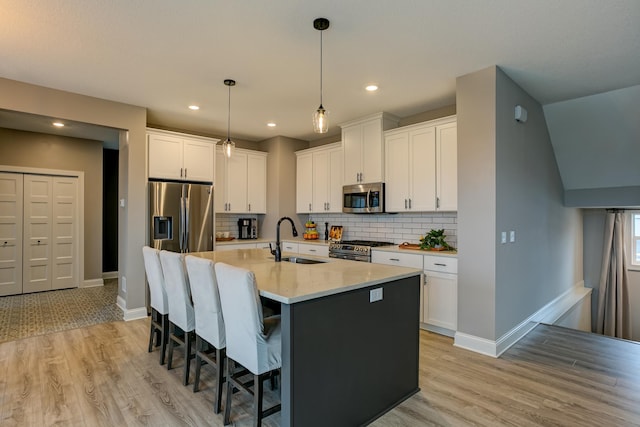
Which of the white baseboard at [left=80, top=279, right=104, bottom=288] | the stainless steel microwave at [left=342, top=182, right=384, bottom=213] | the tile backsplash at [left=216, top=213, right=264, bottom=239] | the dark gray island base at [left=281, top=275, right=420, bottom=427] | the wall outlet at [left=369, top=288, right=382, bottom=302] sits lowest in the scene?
the white baseboard at [left=80, top=279, right=104, bottom=288]

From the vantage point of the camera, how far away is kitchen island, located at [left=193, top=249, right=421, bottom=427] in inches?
71.5

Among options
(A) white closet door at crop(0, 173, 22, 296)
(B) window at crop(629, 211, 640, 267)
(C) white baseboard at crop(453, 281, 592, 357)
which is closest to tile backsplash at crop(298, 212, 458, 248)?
(C) white baseboard at crop(453, 281, 592, 357)

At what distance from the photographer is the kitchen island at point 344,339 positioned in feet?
5.96

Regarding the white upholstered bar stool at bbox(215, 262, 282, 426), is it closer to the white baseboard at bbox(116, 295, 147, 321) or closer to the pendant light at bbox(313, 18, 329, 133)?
the pendant light at bbox(313, 18, 329, 133)

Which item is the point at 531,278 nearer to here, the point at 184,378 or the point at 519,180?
the point at 519,180

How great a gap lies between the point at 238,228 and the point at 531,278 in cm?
440

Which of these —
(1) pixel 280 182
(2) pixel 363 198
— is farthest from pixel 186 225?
(2) pixel 363 198

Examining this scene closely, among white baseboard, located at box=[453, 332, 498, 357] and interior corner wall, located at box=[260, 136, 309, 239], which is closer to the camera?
white baseboard, located at box=[453, 332, 498, 357]

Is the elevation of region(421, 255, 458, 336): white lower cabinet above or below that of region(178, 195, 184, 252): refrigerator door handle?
below

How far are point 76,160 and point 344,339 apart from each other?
608cm

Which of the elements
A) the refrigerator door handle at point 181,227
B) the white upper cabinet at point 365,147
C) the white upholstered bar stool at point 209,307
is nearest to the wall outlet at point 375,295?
the white upholstered bar stool at point 209,307

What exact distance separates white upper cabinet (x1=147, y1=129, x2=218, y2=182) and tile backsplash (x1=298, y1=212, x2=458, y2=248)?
212cm

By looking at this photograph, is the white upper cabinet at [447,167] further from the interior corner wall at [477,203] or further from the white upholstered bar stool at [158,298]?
the white upholstered bar stool at [158,298]

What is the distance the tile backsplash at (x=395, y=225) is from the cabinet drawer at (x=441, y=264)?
630 millimetres
